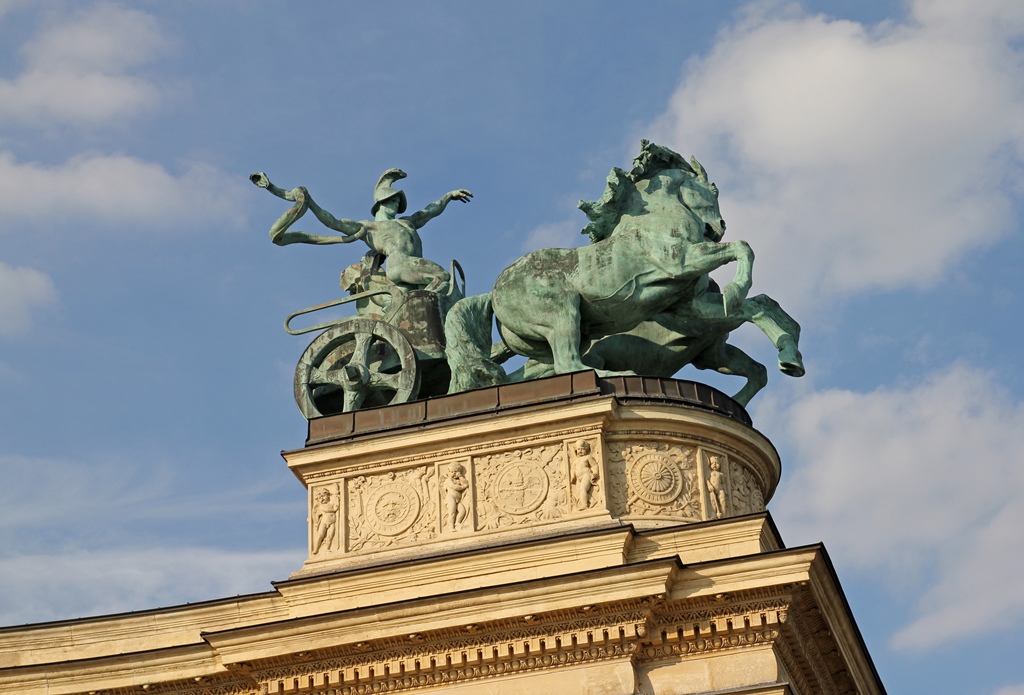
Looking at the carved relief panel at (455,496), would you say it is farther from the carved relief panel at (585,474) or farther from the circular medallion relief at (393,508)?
the carved relief panel at (585,474)

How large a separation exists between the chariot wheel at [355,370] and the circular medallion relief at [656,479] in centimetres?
398

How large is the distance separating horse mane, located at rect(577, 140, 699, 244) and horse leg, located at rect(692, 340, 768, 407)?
2.43 m

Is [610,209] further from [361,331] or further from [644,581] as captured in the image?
[644,581]

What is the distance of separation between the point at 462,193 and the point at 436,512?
8443 millimetres

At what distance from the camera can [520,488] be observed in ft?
85.1

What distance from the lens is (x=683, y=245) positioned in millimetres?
27703

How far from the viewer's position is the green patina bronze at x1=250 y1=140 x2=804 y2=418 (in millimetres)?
27641

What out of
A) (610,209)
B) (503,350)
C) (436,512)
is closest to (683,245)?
(610,209)

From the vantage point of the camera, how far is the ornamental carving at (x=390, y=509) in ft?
85.7

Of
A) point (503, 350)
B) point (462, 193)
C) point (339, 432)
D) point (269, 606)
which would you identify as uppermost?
point (462, 193)

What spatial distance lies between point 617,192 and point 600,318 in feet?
6.67

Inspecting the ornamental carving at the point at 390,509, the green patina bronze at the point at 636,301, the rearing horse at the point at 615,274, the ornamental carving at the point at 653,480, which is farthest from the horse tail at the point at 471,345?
the ornamental carving at the point at 653,480

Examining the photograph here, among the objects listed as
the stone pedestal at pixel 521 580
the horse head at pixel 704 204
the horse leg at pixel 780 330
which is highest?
the horse head at pixel 704 204

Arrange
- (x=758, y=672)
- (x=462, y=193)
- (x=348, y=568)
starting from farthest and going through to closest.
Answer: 1. (x=462, y=193)
2. (x=348, y=568)
3. (x=758, y=672)
